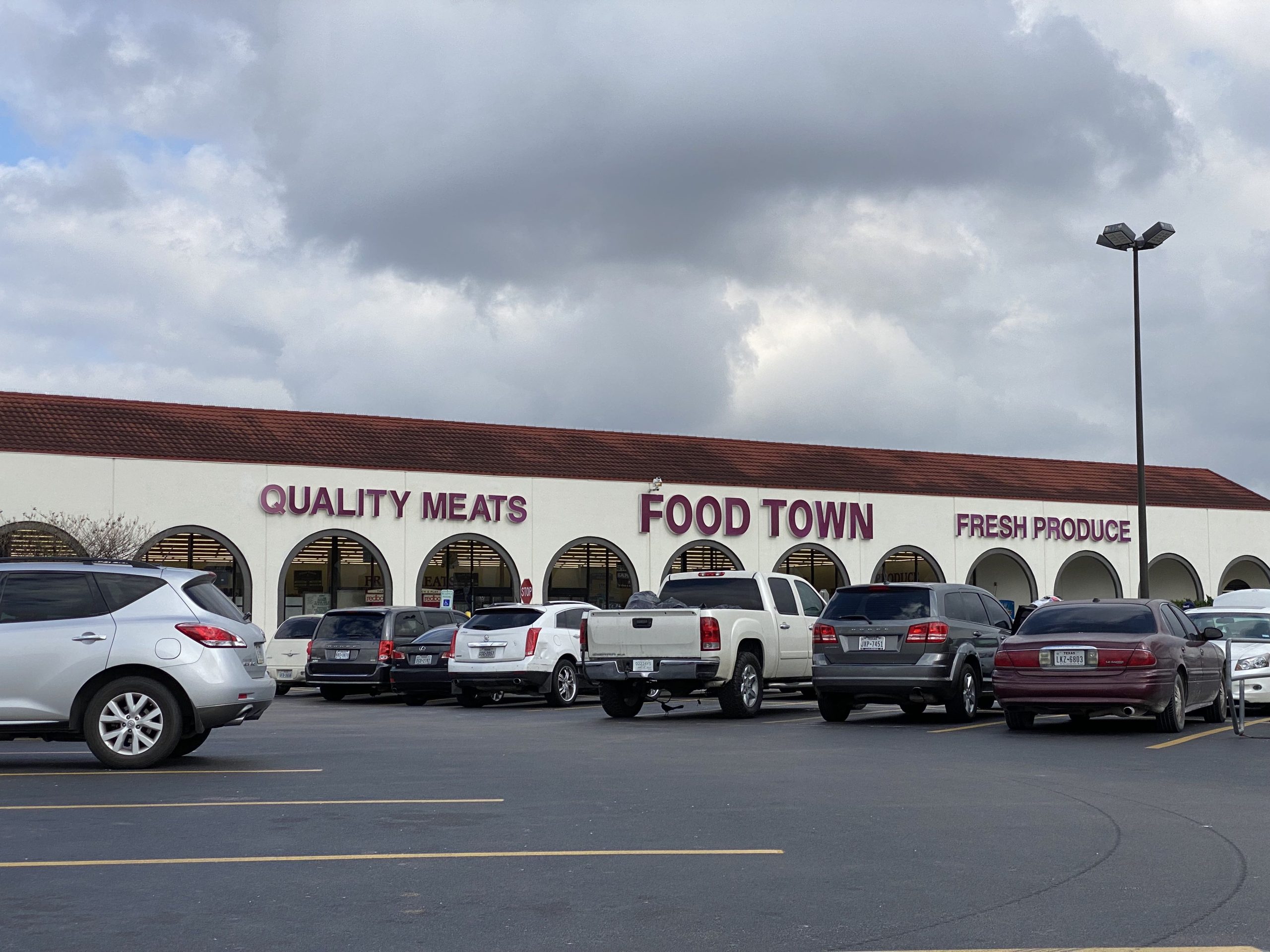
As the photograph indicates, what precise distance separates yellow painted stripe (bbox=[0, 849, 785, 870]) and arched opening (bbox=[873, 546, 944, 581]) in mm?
36912

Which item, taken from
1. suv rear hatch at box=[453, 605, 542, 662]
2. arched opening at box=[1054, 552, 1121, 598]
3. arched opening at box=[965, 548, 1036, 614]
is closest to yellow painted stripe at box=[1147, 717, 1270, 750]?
suv rear hatch at box=[453, 605, 542, 662]

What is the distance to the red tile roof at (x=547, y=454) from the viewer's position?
35.1m

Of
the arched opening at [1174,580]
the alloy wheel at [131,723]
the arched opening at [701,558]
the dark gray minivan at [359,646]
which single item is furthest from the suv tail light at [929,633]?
the arched opening at [1174,580]

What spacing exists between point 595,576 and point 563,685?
18.1 metres

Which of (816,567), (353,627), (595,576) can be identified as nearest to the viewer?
(353,627)

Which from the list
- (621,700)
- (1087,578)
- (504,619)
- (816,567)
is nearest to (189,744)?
(621,700)

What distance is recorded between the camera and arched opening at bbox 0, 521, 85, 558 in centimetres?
3206

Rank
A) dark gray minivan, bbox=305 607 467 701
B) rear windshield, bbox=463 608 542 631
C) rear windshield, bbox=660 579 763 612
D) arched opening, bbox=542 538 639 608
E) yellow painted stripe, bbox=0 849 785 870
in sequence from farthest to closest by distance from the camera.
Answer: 1. arched opening, bbox=542 538 639 608
2. dark gray minivan, bbox=305 607 467 701
3. rear windshield, bbox=463 608 542 631
4. rear windshield, bbox=660 579 763 612
5. yellow painted stripe, bbox=0 849 785 870

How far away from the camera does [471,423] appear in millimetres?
41406

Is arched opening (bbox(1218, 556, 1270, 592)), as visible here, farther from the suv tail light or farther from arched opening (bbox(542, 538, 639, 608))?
the suv tail light

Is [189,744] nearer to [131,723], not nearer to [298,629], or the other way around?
[131,723]

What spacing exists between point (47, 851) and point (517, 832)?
103 inches

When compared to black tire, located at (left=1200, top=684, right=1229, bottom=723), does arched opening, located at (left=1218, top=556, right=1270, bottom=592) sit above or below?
above

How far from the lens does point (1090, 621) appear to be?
1659cm
